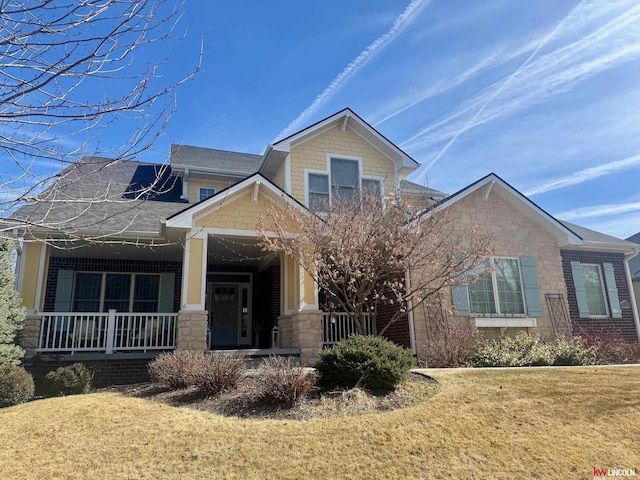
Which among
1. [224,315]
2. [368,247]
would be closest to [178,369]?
[368,247]

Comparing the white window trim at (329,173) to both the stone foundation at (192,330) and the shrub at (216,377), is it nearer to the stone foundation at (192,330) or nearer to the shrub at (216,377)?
the stone foundation at (192,330)

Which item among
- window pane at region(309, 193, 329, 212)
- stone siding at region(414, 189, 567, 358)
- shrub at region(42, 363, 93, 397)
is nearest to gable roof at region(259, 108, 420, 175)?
window pane at region(309, 193, 329, 212)

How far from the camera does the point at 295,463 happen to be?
4.85 m

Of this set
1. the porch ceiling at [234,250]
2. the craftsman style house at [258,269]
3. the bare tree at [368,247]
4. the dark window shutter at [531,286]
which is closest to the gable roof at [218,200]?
the craftsman style house at [258,269]

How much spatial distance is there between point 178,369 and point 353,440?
3.93 metres

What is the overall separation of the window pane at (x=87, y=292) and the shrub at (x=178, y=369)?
6341 millimetres

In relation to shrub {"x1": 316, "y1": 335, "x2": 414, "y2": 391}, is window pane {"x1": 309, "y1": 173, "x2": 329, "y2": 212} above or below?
above

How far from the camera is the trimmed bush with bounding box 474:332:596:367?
Answer: 10766 mm

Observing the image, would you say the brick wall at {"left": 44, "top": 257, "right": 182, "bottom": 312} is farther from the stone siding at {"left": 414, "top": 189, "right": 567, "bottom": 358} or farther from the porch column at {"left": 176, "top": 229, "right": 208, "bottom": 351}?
the stone siding at {"left": 414, "top": 189, "right": 567, "bottom": 358}

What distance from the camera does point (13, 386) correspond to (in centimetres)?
788

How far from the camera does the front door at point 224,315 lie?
52.5 ft

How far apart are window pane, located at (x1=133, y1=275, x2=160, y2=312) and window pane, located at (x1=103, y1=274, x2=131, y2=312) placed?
24cm

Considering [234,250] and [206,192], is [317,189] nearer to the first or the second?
[234,250]

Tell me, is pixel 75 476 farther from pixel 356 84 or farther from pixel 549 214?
pixel 549 214
